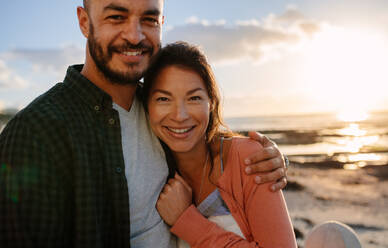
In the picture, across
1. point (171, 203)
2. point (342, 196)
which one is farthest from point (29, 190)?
point (342, 196)

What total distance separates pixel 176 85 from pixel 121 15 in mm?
717

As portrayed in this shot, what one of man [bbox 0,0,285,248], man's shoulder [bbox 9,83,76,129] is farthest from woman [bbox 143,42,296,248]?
man's shoulder [bbox 9,83,76,129]

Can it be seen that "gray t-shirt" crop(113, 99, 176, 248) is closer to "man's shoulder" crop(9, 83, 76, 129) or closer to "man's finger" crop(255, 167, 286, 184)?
"man's shoulder" crop(9, 83, 76, 129)

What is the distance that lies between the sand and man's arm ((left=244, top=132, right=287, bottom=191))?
322 cm

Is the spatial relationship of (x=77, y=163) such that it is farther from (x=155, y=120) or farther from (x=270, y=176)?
(x=270, y=176)

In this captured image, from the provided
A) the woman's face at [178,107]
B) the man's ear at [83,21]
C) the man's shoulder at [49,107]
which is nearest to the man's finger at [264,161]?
the woman's face at [178,107]

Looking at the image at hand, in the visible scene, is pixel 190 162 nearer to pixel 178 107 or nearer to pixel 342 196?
pixel 178 107

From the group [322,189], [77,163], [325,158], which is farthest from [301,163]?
[77,163]

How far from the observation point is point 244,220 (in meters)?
2.57

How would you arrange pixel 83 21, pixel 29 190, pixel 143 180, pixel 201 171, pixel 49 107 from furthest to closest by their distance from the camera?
pixel 201 171
pixel 83 21
pixel 143 180
pixel 49 107
pixel 29 190

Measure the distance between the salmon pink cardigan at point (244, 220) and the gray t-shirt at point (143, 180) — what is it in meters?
0.17

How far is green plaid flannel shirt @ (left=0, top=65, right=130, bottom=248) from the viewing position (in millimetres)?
1774

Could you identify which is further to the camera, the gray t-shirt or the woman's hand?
the woman's hand

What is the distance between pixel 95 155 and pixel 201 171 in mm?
1186
